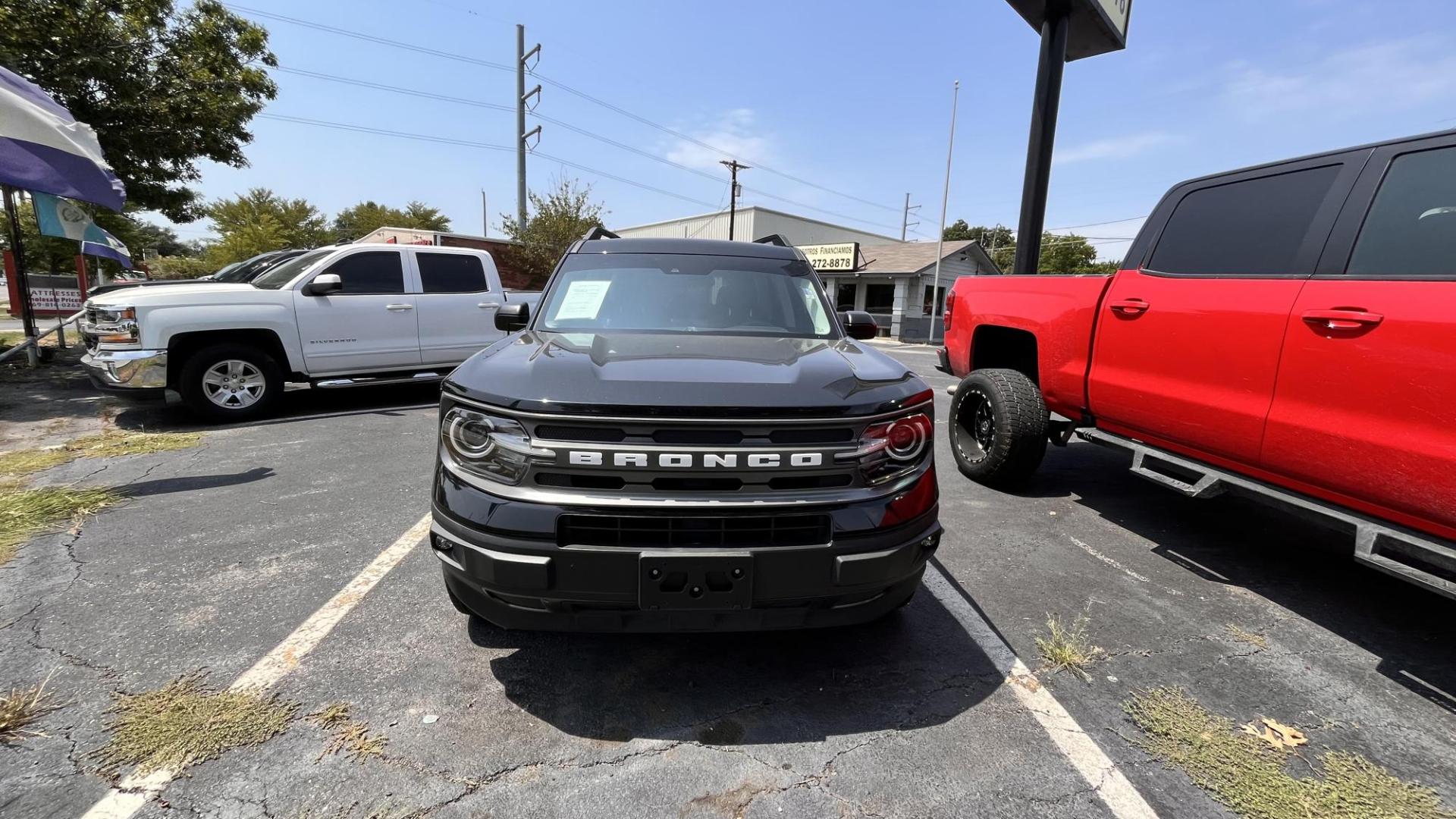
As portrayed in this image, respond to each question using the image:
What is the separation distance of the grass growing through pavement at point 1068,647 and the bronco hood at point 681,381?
1.37 meters

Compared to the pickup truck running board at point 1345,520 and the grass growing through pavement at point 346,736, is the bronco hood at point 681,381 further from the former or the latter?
the pickup truck running board at point 1345,520

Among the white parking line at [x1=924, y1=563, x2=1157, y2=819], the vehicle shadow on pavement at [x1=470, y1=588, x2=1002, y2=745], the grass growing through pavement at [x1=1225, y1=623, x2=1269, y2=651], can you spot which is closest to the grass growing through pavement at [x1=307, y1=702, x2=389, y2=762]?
the vehicle shadow on pavement at [x1=470, y1=588, x2=1002, y2=745]

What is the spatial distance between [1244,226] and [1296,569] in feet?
6.58

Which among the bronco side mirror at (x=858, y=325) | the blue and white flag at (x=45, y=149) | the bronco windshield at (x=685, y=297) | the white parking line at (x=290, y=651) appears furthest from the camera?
the blue and white flag at (x=45, y=149)

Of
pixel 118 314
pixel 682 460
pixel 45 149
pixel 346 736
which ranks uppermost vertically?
pixel 45 149

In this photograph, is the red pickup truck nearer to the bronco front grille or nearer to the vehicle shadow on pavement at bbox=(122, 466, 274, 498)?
the bronco front grille

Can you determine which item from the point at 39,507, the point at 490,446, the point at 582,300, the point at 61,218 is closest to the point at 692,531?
the point at 490,446

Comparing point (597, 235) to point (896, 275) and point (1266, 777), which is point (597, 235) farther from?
point (896, 275)

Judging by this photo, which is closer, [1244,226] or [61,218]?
[1244,226]

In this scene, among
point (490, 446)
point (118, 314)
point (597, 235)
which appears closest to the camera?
point (490, 446)

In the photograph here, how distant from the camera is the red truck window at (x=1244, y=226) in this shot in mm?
3092

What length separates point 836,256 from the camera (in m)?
30.9

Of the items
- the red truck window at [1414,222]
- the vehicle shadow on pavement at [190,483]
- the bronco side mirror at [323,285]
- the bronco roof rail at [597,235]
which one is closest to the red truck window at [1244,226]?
the red truck window at [1414,222]

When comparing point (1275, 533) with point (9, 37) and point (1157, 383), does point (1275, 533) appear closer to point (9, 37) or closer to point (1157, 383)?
point (1157, 383)
